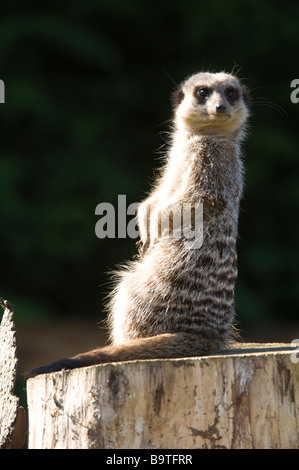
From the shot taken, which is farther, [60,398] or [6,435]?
[6,435]

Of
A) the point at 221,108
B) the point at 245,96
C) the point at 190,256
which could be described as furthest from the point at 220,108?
the point at 190,256

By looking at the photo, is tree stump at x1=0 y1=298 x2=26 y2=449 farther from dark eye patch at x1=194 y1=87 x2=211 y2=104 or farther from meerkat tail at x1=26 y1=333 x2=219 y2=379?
dark eye patch at x1=194 y1=87 x2=211 y2=104

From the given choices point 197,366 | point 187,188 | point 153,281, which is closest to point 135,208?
point 187,188

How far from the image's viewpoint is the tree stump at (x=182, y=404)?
2.47 metres

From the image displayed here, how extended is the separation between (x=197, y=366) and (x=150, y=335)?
53 centimetres

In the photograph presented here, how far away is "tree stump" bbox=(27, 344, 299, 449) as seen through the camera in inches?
97.4

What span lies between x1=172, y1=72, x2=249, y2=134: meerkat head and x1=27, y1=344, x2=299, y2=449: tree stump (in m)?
1.42

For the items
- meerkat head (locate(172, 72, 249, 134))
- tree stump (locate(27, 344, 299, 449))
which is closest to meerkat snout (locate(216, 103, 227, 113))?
meerkat head (locate(172, 72, 249, 134))

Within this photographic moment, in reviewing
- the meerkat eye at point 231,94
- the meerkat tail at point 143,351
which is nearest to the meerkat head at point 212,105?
the meerkat eye at point 231,94

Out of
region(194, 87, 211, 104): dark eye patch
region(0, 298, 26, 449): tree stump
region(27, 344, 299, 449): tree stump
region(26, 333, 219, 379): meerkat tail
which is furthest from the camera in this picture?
region(194, 87, 211, 104): dark eye patch

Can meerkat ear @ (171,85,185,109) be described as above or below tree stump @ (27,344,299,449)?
above

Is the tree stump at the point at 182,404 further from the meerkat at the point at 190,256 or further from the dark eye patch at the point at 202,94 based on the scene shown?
the dark eye patch at the point at 202,94
